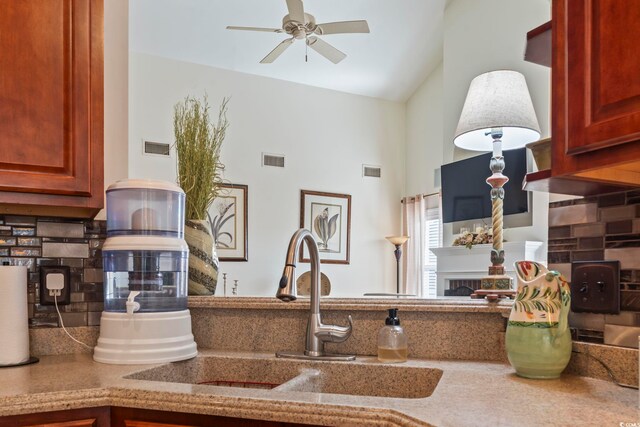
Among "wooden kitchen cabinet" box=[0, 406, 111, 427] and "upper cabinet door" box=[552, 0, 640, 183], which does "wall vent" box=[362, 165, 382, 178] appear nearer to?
"upper cabinet door" box=[552, 0, 640, 183]

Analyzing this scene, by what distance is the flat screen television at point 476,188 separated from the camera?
4.14m

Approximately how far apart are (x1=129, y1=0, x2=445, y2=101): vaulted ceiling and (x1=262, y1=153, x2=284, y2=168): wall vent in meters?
0.98

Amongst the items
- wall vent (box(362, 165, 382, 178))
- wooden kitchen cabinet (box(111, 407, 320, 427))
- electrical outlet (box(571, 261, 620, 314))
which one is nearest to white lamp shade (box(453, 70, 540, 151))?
electrical outlet (box(571, 261, 620, 314))

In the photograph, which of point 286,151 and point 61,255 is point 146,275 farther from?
point 286,151

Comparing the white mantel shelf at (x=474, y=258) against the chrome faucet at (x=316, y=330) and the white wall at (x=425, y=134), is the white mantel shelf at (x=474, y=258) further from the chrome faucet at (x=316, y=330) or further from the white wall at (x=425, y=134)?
the chrome faucet at (x=316, y=330)

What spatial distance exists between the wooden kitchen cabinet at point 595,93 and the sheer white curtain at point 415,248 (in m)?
4.94

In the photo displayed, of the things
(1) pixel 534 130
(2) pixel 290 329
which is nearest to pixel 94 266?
(2) pixel 290 329

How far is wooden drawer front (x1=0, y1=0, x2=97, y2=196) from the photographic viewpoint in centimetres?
135

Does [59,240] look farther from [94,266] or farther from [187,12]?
[187,12]

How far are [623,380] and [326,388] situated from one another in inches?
28.8

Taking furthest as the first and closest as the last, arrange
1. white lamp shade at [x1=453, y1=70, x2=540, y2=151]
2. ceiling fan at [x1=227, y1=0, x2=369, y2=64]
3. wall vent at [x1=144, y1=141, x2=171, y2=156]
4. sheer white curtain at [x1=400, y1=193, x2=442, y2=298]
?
sheer white curtain at [x1=400, y1=193, x2=442, y2=298], wall vent at [x1=144, y1=141, x2=171, y2=156], ceiling fan at [x1=227, y1=0, x2=369, y2=64], white lamp shade at [x1=453, y1=70, x2=540, y2=151]

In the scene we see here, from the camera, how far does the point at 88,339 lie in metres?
1.60

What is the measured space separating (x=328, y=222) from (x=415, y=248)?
1097mm

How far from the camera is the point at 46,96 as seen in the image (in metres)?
1.39
